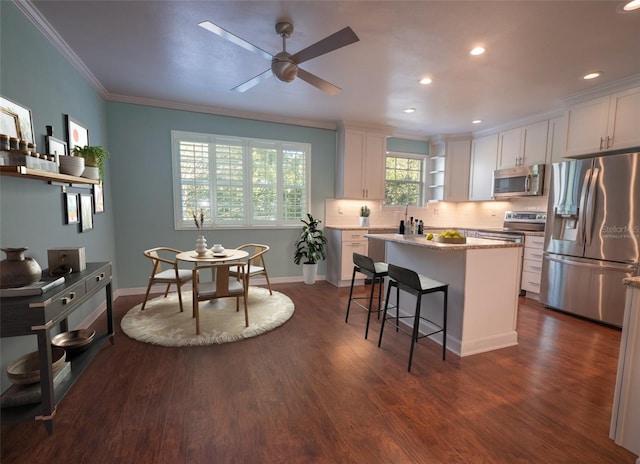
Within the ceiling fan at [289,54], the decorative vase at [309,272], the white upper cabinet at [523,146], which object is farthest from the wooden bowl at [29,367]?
the white upper cabinet at [523,146]

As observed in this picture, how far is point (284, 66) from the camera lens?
220 cm

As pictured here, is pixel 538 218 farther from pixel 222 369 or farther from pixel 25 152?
pixel 25 152

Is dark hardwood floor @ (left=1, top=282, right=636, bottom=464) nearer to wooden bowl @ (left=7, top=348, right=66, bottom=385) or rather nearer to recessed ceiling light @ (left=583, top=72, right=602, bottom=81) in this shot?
wooden bowl @ (left=7, top=348, right=66, bottom=385)

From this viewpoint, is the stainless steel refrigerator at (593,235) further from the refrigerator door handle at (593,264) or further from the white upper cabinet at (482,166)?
the white upper cabinet at (482,166)

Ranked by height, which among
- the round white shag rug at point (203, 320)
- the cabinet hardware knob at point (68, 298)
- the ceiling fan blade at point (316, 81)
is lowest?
the round white shag rug at point (203, 320)

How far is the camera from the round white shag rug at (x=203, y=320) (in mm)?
2836

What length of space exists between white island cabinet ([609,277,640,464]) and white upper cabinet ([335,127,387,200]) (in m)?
3.96

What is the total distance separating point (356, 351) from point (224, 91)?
3.44 meters

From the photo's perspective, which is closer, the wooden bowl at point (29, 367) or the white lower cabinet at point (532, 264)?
the wooden bowl at point (29, 367)

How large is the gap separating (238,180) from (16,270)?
322cm

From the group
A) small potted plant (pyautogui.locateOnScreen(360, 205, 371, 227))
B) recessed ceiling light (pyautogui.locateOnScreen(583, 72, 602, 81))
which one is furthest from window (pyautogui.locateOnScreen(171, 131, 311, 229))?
recessed ceiling light (pyautogui.locateOnScreen(583, 72, 602, 81))

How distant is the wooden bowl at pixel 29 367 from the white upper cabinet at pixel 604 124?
5558 mm

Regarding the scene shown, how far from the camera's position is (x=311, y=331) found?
10.2 feet

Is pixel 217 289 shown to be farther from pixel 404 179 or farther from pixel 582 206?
pixel 404 179
